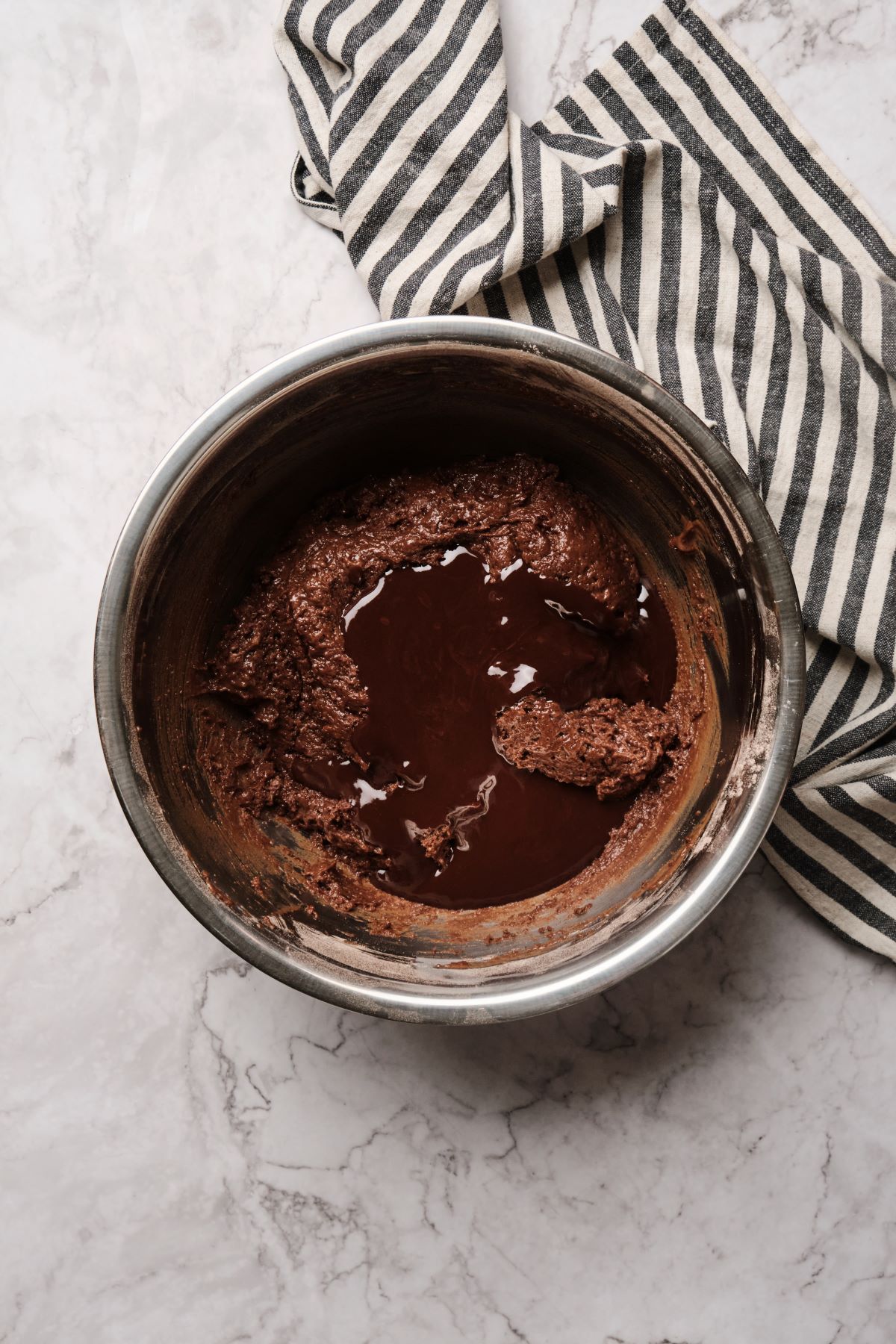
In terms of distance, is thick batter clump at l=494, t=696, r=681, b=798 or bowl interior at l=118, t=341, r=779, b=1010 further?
thick batter clump at l=494, t=696, r=681, b=798

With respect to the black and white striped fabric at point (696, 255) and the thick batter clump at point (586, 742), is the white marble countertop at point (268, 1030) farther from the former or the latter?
the thick batter clump at point (586, 742)

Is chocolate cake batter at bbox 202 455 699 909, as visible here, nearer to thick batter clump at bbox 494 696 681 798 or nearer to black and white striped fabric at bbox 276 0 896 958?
thick batter clump at bbox 494 696 681 798

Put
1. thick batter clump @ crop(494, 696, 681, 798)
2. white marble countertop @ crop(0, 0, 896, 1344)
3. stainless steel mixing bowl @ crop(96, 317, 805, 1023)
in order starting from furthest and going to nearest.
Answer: white marble countertop @ crop(0, 0, 896, 1344)
thick batter clump @ crop(494, 696, 681, 798)
stainless steel mixing bowl @ crop(96, 317, 805, 1023)

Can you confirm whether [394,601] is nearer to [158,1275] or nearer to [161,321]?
[161,321]

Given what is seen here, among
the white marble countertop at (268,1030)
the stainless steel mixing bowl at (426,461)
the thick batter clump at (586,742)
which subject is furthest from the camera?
the white marble countertop at (268,1030)

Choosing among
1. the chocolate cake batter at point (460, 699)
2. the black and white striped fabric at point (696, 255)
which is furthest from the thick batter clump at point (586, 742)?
the black and white striped fabric at point (696, 255)

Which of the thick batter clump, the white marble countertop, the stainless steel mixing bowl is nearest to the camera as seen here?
the stainless steel mixing bowl

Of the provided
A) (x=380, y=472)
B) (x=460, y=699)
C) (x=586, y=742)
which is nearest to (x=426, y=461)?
(x=380, y=472)

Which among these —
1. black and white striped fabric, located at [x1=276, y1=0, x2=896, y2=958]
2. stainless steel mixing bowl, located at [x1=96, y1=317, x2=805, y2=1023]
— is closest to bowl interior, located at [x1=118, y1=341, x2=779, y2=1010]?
stainless steel mixing bowl, located at [x1=96, y1=317, x2=805, y2=1023]
